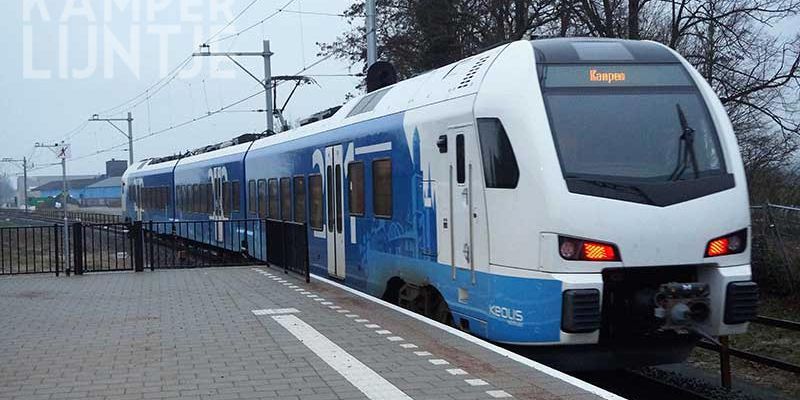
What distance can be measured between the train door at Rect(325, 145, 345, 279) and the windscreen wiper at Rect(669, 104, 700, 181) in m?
5.93

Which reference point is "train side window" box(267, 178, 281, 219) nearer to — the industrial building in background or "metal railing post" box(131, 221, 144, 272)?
"metal railing post" box(131, 221, 144, 272)

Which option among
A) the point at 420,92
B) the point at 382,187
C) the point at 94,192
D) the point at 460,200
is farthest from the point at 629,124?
the point at 94,192

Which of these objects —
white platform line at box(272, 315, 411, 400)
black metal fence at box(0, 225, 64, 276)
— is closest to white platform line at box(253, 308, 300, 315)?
white platform line at box(272, 315, 411, 400)

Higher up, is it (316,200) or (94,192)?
(94,192)

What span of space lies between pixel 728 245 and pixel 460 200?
99.1 inches

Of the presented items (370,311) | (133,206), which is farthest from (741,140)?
(133,206)

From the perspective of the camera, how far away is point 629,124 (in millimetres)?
8125

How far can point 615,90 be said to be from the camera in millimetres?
8297

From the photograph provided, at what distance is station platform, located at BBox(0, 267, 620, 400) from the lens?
22.0 ft

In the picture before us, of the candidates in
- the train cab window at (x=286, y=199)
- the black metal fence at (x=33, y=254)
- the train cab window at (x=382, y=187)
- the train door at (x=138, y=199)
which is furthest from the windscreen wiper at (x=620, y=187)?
the train door at (x=138, y=199)

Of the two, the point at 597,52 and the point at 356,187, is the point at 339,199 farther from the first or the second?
the point at 597,52

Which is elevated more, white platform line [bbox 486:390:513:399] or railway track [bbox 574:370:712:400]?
white platform line [bbox 486:390:513:399]

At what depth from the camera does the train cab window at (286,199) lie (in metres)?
16.7

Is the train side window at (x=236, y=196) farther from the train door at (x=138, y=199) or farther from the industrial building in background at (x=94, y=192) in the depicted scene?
the industrial building in background at (x=94, y=192)
